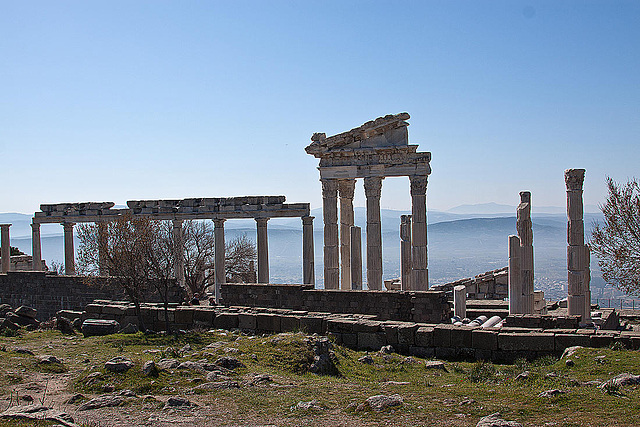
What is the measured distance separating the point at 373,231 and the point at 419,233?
283 centimetres

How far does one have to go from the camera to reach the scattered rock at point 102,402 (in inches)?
417

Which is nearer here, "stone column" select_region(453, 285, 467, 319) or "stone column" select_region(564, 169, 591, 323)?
"stone column" select_region(564, 169, 591, 323)

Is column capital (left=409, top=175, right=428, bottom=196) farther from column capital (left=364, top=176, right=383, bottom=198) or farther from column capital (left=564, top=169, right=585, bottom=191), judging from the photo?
column capital (left=564, top=169, right=585, bottom=191)

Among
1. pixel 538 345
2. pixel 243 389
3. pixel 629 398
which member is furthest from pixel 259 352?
pixel 629 398

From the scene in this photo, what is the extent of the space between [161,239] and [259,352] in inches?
398

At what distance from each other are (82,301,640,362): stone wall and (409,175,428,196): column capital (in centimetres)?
1242

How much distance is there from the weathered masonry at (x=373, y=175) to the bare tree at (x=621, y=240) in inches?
316

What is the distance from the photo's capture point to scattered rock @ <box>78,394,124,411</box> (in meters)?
10.6

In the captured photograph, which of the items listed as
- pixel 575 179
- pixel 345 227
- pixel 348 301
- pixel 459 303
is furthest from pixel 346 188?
pixel 348 301

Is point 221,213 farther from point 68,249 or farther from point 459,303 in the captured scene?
point 459,303

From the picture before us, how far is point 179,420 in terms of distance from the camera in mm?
9828

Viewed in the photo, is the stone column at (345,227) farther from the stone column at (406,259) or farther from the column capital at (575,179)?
the column capital at (575,179)

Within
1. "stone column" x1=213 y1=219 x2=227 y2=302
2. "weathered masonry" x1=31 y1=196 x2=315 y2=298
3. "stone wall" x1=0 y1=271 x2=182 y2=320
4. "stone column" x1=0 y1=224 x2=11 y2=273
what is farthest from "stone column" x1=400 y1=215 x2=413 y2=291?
"stone column" x1=0 y1=224 x2=11 y2=273

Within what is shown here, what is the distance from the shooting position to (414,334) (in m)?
16.8
